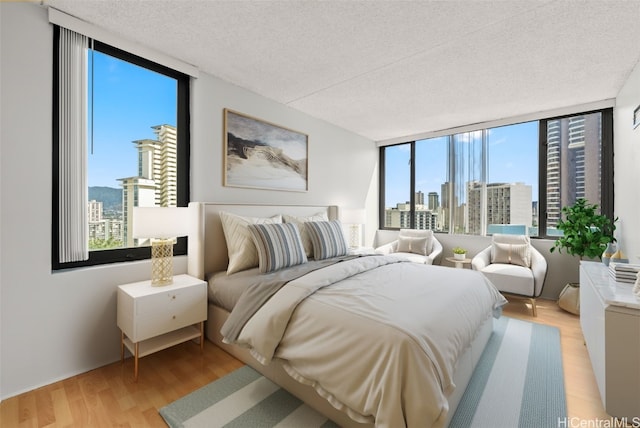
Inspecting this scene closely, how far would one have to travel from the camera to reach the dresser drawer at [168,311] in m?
1.99

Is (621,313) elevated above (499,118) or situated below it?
below

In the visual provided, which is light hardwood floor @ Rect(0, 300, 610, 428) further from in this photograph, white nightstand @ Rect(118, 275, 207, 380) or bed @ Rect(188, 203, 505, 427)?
bed @ Rect(188, 203, 505, 427)

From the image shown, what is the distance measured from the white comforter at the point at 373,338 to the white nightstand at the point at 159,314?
66 centimetres

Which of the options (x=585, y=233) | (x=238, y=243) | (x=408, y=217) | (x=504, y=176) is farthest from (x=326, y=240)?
(x=504, y=176)

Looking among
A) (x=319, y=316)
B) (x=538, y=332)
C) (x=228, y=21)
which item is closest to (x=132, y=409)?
(x=319, y=316)

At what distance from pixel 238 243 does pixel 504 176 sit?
395cm

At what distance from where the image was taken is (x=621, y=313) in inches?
59.9

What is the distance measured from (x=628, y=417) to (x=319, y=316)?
1703mm

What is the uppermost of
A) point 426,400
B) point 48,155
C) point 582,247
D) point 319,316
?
point 48,155

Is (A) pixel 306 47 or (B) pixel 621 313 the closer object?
(B) pixel 621 313

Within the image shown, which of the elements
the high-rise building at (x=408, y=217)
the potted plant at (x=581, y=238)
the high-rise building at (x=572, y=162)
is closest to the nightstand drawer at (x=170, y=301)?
the potted plant at (x=581, y=238)

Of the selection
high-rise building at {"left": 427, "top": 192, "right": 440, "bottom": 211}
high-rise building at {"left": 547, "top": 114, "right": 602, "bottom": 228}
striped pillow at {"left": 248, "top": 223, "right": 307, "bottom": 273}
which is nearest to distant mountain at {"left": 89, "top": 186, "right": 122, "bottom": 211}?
striped pillow at {"left": 248, "top": 223, "right": 307, "bottom": 273}

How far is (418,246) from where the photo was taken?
4461 mm

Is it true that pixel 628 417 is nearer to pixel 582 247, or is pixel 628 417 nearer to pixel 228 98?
pixel 582 247
